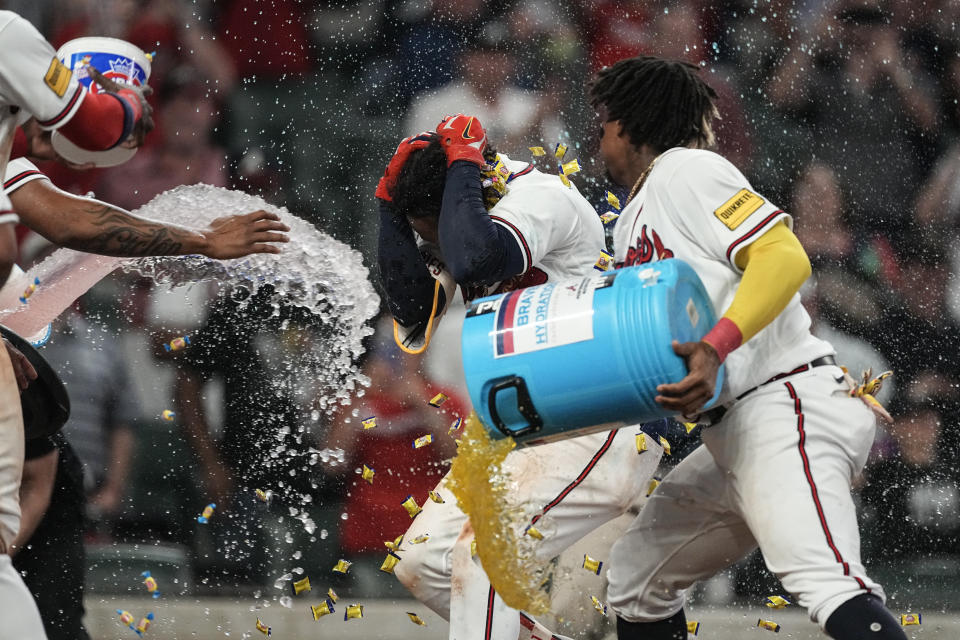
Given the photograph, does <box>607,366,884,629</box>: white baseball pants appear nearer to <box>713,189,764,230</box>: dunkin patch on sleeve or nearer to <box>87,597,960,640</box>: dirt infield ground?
<box>713,189,764,230</box>: dunkin patch on sleeve

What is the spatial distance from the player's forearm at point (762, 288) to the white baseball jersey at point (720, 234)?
42mm

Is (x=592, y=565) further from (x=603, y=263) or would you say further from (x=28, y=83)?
(x=28, y=83)

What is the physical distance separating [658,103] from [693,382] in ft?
2.70

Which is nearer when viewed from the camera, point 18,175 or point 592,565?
point 18,175

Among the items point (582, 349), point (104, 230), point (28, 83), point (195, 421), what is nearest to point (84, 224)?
point (104, 230)

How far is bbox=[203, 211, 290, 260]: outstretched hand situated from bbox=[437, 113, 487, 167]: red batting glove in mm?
624

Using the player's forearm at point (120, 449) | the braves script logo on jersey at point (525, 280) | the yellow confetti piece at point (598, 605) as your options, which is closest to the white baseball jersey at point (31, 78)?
the braves script logo on jersey at point (525, 280)

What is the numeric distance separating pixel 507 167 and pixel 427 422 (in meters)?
1.67

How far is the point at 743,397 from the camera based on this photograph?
2623 mm

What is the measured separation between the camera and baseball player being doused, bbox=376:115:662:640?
9.56ft

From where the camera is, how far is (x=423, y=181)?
306cm

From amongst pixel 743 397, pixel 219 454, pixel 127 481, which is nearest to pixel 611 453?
pixel 743 397

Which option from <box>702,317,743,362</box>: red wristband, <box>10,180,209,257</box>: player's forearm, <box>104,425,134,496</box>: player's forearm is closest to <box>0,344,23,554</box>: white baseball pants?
<box>10,180,209,257</box>: player's forearm

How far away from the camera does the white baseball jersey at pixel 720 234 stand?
253cm
